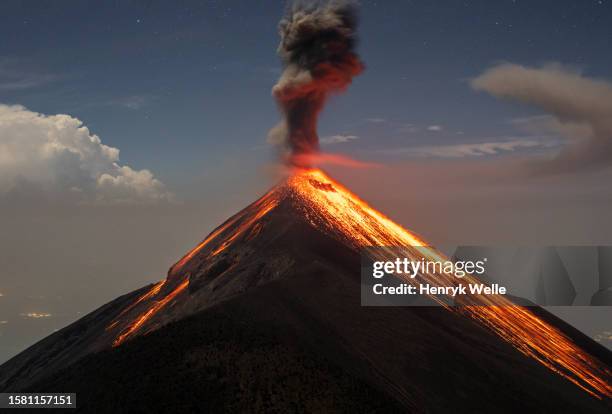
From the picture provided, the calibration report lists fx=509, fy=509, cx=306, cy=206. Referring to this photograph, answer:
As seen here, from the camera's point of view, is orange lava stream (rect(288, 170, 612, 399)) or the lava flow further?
the lava flow

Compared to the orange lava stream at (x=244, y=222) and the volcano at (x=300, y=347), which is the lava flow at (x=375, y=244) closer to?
the orange lava stream at (x=244, y=222)

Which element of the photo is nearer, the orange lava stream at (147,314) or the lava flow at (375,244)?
the orange lava stream at (147,314)

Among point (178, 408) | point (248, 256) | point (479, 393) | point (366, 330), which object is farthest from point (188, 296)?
point (479, 393)

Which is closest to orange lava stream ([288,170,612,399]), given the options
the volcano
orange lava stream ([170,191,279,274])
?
the volcano

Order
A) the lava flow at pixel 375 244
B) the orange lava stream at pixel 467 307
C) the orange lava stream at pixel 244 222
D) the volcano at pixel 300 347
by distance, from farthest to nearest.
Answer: the orange lava stream at pixel 244 222 < the lava flow at pixel 375 244 < the orange lava stream at pixel 467 307 < the volcano at pixel 300 347

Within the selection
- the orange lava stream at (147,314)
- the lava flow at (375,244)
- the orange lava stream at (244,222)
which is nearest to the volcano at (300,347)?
the orange lava stream at (147,314)

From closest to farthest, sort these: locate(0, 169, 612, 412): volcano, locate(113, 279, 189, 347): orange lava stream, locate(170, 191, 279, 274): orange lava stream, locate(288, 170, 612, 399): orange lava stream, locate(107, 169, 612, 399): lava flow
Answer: locate(0, 169, 612, 412): volcano
locate(113, 279, 189, 347): orange lava stream
locate(288, 170, 612, 399): orange lava stream
locate(107, 169, 612, 399): lava flow
locate(170, 191, 279, 274): orange lava stream

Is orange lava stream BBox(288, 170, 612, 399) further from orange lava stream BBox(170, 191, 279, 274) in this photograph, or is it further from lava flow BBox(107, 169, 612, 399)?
orange lava stream BBox(170, 191, 279, 274)
